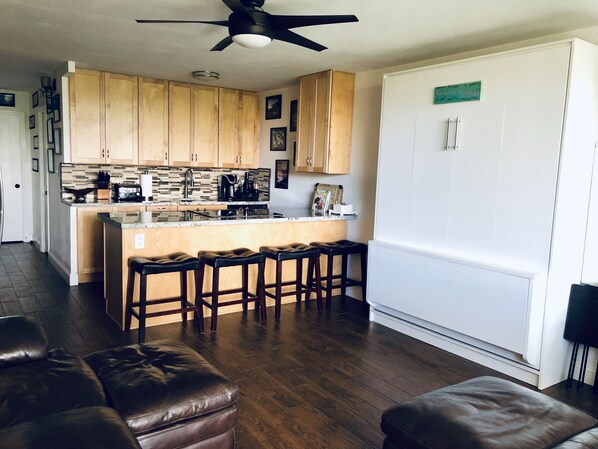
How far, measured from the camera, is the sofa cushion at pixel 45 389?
1.75 metres

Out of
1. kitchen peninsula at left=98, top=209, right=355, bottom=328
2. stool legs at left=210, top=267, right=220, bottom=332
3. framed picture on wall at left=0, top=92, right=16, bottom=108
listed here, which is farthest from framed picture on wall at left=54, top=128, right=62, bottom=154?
stool legs at left=210, top=267, right=220, bottom=332

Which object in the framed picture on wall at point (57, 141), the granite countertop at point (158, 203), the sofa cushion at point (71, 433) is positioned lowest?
the sofa cushion at point (71, 433)

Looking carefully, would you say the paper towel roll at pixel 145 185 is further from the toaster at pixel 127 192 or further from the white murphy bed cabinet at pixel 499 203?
the white murphy bed cabinet at pixel 499 203

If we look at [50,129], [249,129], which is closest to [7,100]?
[50,129]

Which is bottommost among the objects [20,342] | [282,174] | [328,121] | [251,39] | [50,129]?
[20,342]

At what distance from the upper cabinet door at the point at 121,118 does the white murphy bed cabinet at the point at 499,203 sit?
329 centimetres

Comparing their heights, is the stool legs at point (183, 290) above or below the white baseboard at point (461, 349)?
above

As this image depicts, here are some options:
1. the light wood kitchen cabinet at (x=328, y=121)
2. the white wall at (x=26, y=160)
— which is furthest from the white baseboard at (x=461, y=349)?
the white wall at (x=26, y=160)

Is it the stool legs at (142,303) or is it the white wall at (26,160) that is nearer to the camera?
the stool legs at (142,303)

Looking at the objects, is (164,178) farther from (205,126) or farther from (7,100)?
(7,100)

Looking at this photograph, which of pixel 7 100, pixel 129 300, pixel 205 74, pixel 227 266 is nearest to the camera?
pixel 129 300

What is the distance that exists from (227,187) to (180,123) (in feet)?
3.73

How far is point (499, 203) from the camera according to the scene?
338cm

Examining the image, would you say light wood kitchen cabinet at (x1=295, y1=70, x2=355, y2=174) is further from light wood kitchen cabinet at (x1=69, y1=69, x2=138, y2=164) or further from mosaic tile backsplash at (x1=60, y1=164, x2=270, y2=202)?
light wood kitchen cabinet at (x1=69, y1=69, x2=138, y2=164)
